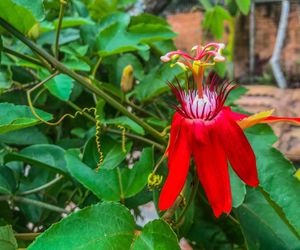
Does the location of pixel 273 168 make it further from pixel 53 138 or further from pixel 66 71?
pixel 53 138

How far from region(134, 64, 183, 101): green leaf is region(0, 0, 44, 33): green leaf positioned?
23 centimetres

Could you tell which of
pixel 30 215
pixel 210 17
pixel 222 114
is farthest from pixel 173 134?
pixel 210 17

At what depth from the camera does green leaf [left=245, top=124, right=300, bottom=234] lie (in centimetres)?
44

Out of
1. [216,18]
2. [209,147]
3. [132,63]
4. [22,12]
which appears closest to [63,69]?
[22,12]

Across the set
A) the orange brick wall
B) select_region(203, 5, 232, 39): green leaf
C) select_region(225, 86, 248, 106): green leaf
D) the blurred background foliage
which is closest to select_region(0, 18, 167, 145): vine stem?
the blurred background foliage

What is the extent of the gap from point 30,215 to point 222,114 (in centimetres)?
29

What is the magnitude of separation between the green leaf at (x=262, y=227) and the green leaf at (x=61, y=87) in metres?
0.21

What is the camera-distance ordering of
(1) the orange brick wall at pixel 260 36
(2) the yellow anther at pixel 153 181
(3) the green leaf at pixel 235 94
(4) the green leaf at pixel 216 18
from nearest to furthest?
(2) the yellow anther at pixel 153 181 → (3) the green leaf at pixel 235 94 → (4) the green leaf at pixel 216 18 → (1) the orange brick wall at pixel 260 36

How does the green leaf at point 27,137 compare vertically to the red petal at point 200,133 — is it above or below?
below

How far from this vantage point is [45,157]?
1.73ft

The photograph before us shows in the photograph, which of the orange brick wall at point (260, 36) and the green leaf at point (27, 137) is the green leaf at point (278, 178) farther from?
the orange brick wall at point (260, 36)

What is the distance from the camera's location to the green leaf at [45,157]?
505 mm

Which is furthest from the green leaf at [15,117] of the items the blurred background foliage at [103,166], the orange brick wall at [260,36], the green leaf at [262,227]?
the orange brick wall at [260,36]

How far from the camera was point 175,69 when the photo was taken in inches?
26.9
